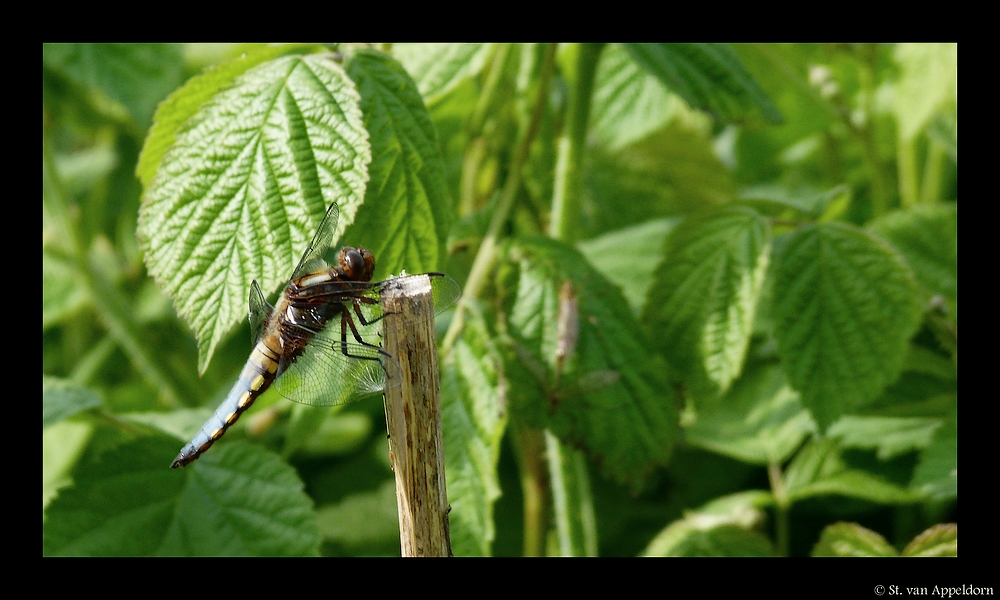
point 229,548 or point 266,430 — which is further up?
point 266,430

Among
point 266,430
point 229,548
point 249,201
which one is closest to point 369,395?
point 249,201

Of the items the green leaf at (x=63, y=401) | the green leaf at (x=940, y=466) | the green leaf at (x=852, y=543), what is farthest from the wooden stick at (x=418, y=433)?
the green leaf at (x=940, y=466)

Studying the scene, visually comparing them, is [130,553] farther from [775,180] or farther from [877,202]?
[775,180]

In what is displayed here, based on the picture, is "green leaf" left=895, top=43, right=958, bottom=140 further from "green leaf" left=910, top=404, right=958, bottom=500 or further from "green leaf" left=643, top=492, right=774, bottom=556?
"green leaf" left=643, top=492, right=774, bottom=556

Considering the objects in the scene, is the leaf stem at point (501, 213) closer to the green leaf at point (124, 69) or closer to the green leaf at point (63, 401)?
the green leaf at point (63, 401)

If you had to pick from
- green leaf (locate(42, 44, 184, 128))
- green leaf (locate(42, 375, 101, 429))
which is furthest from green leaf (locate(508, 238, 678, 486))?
green leaf (locate(42, 44, 184, 128))

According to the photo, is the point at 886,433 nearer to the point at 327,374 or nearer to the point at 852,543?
the point at 852,543
